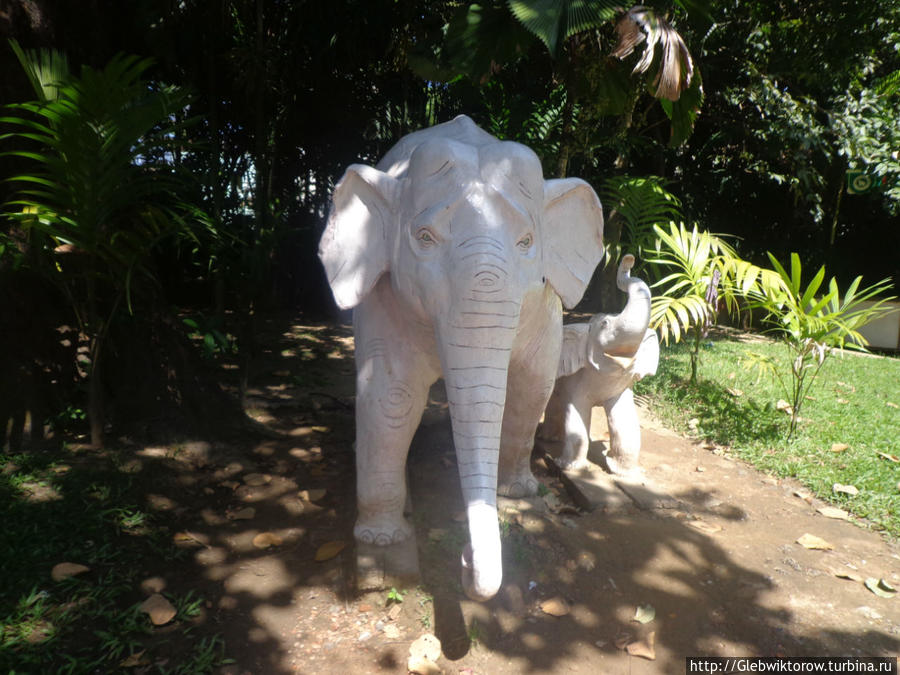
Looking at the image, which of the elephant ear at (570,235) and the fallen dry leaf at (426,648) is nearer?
the fallen dry leaf at (426,648)

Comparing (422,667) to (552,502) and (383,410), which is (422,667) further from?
(552,502)

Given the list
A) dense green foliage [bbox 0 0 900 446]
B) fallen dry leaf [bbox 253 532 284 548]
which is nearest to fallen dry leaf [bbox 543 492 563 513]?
fallen dry leaf [bbox 253 532 284 548]

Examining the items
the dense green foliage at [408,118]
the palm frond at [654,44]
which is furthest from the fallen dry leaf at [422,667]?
the palm frond at [654,44]

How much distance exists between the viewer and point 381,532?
251cm

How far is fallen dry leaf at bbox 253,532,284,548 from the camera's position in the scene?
2.76 meters

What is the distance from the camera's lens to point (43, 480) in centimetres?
296

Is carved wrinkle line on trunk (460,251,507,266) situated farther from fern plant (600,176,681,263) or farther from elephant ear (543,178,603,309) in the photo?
fern plant (600,176,681,263)

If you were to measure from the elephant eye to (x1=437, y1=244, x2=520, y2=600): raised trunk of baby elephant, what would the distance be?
0.72 feet

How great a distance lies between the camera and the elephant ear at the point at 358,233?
2273 mm

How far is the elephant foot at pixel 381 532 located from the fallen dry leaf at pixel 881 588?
2042 mm

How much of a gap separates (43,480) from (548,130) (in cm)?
557

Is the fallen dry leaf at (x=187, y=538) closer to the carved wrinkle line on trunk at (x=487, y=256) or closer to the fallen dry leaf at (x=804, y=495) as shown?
the carved wrinkle line on trunk at (x=487, y=256)

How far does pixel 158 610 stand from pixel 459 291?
5.49 ft

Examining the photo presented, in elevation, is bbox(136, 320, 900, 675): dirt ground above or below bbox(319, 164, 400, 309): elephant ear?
below
